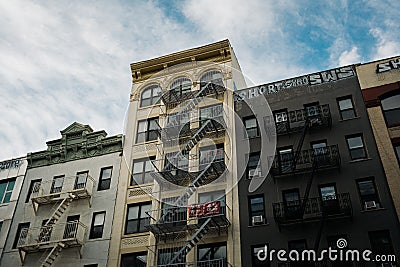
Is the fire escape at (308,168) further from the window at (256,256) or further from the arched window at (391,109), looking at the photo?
the arched window at (391,109)

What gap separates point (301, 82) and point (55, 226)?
20.2 metres

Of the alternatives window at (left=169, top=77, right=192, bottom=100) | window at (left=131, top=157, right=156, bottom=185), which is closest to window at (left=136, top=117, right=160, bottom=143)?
window at (left=131, top=157, right=156, bottom=185)

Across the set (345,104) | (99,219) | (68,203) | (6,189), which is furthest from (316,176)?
(6,189)

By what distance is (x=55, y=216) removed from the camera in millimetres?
28438

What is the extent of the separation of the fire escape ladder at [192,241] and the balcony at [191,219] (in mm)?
379

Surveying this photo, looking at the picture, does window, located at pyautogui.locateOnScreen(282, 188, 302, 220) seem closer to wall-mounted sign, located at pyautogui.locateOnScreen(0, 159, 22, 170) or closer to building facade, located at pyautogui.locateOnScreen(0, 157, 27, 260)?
building facade, located at pyautogui.locateOnScreen(0, 157, 27, 260)

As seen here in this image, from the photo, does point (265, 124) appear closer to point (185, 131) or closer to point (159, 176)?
point (185, 131)

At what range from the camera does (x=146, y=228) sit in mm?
26000

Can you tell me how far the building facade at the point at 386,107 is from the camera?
76.5 feet

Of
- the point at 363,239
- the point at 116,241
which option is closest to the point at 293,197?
the point at 363,239

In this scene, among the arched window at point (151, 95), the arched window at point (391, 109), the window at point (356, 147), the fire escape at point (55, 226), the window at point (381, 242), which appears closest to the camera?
the window at point (381, 242)

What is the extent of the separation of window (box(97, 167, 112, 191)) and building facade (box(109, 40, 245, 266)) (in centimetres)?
122

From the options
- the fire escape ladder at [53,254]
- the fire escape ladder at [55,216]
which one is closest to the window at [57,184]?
the fire escape ladder at [55,216]

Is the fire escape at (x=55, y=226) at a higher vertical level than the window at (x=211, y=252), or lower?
higher
